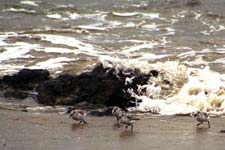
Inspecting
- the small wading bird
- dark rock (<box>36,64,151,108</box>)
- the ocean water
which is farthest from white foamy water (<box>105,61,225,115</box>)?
the small wading bird

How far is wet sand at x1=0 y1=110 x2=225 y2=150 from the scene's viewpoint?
6.98 metres

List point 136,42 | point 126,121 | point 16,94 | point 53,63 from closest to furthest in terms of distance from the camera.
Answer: point 126,121 → point 16,94 → point 53,63 → point 136,42

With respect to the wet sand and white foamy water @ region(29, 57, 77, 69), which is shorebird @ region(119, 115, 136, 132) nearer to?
the wet sand

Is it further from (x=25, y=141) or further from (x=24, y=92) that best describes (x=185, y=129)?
(x=24, y=92)

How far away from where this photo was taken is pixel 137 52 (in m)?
15.4

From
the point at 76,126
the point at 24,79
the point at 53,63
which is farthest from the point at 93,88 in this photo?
the point at 53,63

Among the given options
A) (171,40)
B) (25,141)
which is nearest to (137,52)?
(171,40)

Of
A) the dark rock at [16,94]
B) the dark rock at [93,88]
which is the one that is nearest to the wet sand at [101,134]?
the dark rock at [93,88]

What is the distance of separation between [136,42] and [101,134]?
928cm

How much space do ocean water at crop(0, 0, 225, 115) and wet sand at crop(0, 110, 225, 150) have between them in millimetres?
1131

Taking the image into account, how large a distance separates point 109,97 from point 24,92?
5.77 ft

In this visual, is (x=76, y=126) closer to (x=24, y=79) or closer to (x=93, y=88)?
(x=93, y=88)

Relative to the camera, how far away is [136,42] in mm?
16859

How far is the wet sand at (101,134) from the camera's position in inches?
275
